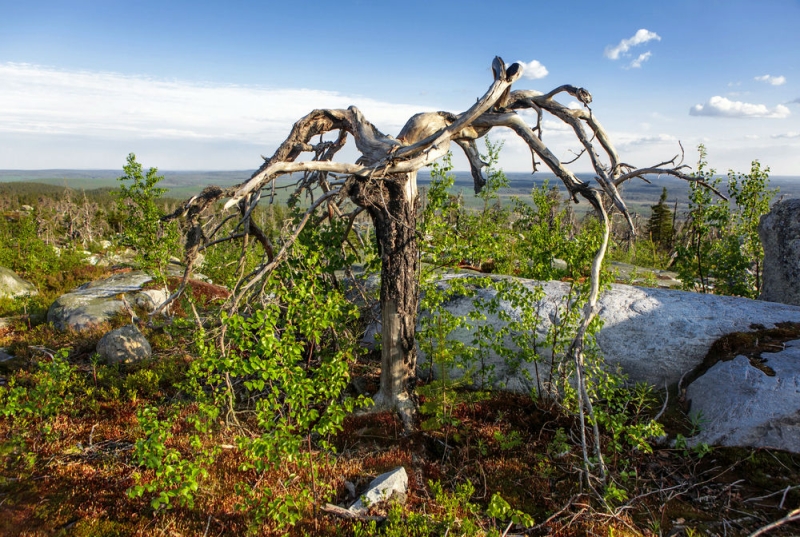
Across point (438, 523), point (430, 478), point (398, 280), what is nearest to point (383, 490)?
point (438, 523)

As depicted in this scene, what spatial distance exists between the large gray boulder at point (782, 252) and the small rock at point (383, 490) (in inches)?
375

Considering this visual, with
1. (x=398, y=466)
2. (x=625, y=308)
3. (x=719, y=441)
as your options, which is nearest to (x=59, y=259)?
(x=398, y=466)

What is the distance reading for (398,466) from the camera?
6441 mm

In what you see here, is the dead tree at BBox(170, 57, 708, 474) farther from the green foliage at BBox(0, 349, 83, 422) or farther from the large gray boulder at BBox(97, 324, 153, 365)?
the large gray boulder at BBox(97, 324, 153, 365)

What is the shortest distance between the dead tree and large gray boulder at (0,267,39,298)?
15.8 m

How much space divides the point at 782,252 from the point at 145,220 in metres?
15.0

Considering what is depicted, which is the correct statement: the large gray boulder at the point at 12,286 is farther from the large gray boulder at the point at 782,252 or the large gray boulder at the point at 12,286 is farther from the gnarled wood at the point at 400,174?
the large gray boulder at the point at 782,252

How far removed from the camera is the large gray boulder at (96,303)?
13.2 m

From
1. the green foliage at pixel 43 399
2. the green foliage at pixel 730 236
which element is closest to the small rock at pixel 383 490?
the green foliage at pixel 43 399

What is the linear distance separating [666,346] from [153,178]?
11.8 metres

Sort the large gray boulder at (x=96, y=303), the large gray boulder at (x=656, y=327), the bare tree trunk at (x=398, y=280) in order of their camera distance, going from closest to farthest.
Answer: the bare tree trunk at (x=398, y=280)
the large gray boulder at (x=656, y=327)
the large gray boulder at (x=96, y=303)

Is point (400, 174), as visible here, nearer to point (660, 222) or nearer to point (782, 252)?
point (782, 252)

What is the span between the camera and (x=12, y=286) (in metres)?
17.7

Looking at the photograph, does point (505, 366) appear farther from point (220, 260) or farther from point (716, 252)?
point (220, 260)
